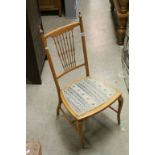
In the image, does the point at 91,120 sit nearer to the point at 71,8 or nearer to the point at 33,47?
the point at 33,47

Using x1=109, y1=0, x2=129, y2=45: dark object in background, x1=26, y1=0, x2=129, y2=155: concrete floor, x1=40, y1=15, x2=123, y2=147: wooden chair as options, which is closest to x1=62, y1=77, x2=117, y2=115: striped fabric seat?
x1=40, y1=15, x2=123, y2=147: wooden chair

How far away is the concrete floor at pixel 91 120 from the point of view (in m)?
2.24

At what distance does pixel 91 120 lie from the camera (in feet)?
8.16

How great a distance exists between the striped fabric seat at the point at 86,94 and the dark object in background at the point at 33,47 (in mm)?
689

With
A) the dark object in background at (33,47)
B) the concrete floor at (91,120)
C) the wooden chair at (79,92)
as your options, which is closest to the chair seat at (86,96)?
the wooden chair at (79,92)

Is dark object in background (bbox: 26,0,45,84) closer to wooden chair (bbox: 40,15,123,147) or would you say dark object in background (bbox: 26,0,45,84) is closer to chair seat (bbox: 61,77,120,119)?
wooden chair (bbox: 40,15,123,147)

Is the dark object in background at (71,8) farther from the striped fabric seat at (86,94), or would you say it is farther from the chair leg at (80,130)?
the chair leg at (80,130)

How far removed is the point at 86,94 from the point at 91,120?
43 centimetres
